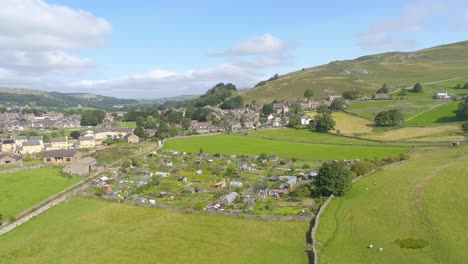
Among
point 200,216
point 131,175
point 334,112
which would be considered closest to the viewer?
point 200,216

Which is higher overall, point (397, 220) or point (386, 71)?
point (386, 71)

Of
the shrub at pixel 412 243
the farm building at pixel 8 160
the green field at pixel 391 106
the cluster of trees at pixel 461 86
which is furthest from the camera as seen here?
the cluster of trees at pixel 461 86

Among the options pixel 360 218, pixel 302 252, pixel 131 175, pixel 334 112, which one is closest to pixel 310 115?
pixel 334 112

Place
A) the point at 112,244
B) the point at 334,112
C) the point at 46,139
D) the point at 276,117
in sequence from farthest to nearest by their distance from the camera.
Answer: the point at 276,117 < the point at 334,112 < the point at 46,139 < the point at 112,244

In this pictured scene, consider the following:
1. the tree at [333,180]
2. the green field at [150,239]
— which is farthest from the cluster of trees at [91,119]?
the tree at [333,180]

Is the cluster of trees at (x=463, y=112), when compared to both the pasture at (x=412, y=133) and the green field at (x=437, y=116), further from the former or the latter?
the pasture at (x=412, y=133)

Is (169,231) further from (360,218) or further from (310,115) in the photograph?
(310,115)

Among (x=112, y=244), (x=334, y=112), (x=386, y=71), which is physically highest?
(x=386, y=71)
